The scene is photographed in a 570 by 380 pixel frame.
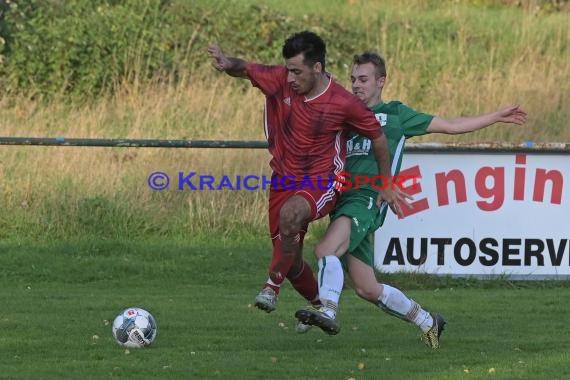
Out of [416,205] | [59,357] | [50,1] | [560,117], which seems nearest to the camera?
[59,357]

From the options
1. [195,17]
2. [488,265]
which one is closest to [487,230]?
[488,265]

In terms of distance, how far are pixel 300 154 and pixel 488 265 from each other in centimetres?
458

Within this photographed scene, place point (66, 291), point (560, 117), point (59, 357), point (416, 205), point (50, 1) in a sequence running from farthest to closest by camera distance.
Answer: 1. point (50, 1)
2. point (560, 117)
3. point (416, 205)
4. point (66, 291)
5. point (59, 357)

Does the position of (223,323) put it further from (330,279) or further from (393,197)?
(393,197)

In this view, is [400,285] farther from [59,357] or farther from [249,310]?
[59,357]

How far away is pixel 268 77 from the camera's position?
8172 millimetres

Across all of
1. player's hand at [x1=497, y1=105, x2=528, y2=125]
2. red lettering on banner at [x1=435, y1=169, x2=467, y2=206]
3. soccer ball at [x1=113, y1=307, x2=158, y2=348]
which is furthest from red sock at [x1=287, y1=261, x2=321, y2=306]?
red lettering on banner at [x1=435, y1=169, x2=467, y2=206]

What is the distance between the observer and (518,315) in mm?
10117

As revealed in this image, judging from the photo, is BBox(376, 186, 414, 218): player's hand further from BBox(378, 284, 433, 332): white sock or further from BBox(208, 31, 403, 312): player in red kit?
BBox(378, 284, 433, 332): white sock

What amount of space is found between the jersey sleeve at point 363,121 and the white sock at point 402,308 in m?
1.03

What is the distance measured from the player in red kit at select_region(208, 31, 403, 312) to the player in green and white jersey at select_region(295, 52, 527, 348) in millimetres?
120

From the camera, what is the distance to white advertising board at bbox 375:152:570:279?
39.6 ft

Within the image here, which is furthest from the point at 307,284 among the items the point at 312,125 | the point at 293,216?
the point at 312,125

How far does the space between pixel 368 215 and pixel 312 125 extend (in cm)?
69
